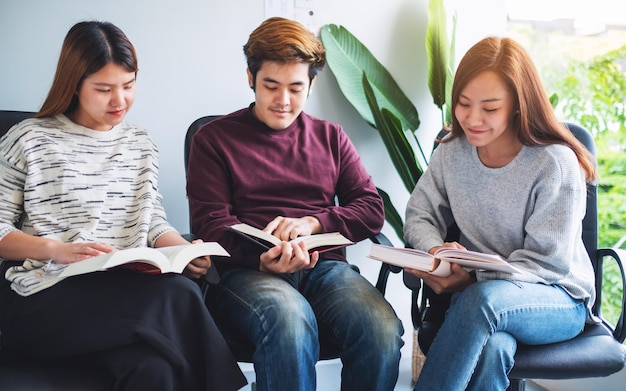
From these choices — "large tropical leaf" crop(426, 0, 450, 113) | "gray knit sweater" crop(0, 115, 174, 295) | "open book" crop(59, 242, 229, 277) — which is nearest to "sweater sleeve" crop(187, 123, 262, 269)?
"gray knit sweater" crop(0, 115, 174, 295)

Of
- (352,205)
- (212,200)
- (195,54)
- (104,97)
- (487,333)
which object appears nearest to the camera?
(487,333)

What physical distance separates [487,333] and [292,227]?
0.56 m

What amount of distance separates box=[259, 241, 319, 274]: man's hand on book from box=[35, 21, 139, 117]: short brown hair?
1.99 ft

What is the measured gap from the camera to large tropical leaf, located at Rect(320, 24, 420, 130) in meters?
2.31

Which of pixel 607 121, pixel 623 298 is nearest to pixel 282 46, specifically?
pixel 623 298

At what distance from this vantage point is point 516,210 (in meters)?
1.66

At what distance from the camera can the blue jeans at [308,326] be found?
146 cm

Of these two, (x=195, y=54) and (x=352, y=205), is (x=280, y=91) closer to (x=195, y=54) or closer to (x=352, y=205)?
(x=352, y=205)

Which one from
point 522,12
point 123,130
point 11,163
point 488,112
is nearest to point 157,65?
point 123,130

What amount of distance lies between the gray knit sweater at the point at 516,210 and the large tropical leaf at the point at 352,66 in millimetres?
539

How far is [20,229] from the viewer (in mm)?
1634

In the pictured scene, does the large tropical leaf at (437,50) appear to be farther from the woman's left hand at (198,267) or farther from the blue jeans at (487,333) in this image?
the woman's left hand at (198,267)

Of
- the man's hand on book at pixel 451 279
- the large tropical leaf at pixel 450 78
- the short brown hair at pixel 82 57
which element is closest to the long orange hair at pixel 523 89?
the man's hand on book at pixel 451 279

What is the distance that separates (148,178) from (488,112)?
2.97 feet
